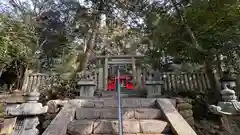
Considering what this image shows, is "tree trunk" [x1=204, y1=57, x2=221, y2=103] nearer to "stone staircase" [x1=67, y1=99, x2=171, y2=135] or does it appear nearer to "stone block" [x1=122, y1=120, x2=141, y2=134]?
"stone staircase" [x1=67, y1=99, x2=171, y2=135]

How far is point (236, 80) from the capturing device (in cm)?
345

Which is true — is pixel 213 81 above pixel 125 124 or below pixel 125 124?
above

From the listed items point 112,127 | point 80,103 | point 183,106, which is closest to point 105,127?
point 112,127

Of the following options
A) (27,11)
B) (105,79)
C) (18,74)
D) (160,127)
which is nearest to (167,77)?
(105,79)

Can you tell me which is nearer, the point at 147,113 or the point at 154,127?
the point at 154,127

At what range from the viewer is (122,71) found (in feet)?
18.7

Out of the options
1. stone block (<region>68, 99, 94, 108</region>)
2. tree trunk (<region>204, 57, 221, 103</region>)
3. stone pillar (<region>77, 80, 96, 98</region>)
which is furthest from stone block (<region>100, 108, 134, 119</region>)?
tree trunk (<region>204, 57, 221, 103</region>)

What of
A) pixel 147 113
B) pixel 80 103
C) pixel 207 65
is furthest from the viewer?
pixel 207 65

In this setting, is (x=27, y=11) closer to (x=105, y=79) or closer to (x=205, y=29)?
(x=105, y=79)

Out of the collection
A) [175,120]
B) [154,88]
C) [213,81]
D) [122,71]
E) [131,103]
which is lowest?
[175,120]

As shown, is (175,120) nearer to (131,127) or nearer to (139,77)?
(131,127)

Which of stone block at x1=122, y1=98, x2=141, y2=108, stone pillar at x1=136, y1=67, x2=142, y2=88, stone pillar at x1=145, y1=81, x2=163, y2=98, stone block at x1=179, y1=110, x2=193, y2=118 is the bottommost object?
stone block at x1=179, y1=110, x2=193, y2=118

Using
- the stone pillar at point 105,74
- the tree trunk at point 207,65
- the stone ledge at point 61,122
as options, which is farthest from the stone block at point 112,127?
the stone pillar at point 105,74

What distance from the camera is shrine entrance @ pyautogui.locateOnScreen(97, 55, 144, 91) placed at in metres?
4.93
